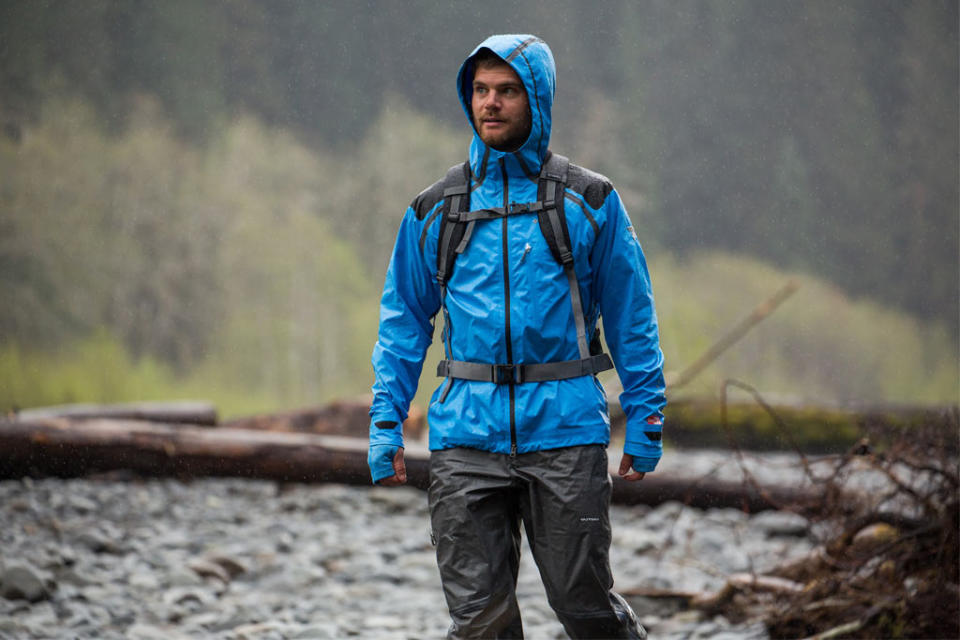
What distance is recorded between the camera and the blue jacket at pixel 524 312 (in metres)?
3.08

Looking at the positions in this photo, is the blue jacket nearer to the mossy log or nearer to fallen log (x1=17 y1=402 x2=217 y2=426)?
fallen log (x1=17 y1=402 x2=217 y2=426)

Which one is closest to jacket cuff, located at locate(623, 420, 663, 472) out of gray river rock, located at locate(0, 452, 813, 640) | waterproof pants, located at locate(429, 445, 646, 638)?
waterproof pants, located at locate(429, 445, 646, 638)

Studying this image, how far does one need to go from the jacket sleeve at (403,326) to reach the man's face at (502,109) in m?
0.36

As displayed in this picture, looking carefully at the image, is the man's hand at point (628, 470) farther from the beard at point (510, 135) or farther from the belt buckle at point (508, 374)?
the beard at point (510, 135)

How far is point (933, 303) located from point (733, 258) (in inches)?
167

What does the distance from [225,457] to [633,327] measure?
4.10 metres

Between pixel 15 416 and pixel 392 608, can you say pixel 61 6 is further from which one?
pixel 392 608

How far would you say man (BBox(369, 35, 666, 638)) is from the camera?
3051 mm

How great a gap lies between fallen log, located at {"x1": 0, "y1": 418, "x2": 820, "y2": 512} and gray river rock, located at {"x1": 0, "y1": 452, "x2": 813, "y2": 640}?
320mm

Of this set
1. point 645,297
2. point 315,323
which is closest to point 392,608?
point 645,297

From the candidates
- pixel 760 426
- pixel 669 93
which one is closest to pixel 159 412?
pixel 760 426

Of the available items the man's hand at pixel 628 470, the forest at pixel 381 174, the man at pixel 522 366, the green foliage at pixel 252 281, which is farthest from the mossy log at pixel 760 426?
the forest at pixel 381 174

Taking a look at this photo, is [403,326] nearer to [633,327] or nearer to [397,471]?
[397,471]

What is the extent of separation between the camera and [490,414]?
3.07m
